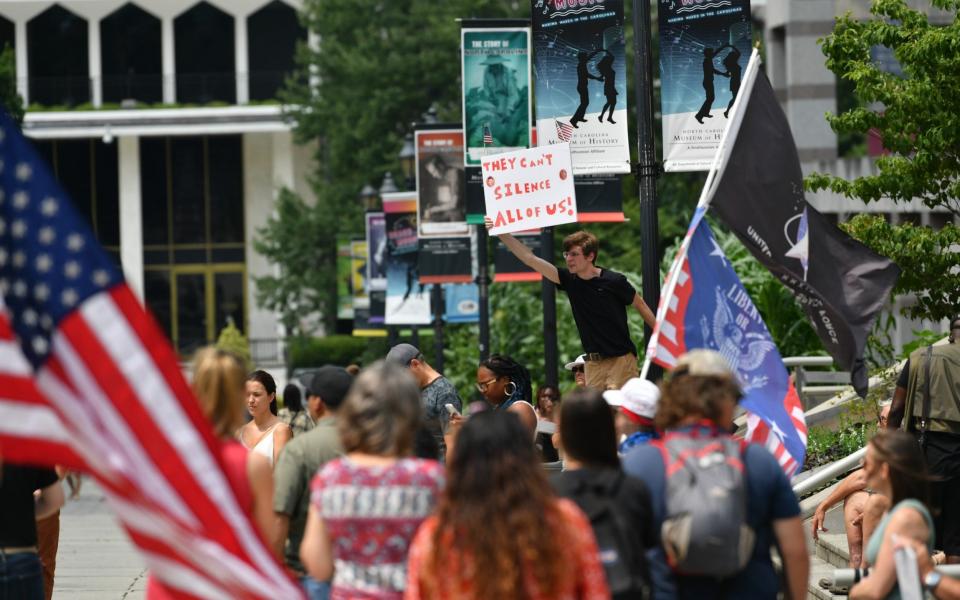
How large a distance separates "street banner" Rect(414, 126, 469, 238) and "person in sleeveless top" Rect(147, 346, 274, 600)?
15.8m

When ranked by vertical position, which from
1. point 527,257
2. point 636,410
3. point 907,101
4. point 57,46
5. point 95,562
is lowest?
point 95,562

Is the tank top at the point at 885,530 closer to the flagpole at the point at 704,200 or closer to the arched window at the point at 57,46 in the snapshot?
the flagpole at the point at 704,200

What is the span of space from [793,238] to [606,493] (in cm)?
281

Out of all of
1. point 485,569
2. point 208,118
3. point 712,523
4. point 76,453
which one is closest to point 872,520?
point 712,523

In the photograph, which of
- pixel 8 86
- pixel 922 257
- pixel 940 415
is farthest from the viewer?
pixel 8 86

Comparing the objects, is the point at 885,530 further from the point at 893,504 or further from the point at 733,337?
the point at 733,337

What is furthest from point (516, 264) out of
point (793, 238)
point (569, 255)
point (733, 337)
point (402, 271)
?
point (733, 337)

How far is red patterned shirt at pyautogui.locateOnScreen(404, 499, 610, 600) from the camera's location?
16.8 ft

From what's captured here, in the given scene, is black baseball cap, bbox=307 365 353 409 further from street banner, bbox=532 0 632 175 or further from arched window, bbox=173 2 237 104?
arched window, bbox=173 2 237 104

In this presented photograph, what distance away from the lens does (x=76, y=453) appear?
5.39 metres

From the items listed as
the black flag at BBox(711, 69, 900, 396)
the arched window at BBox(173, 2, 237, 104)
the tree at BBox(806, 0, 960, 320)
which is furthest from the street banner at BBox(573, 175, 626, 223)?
the arched window at BBox(173, 2, 237, 104)

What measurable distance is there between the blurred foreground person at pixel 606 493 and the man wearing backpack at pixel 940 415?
205 inches

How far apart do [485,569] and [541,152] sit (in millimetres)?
5998

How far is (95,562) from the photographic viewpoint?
15227 mm
